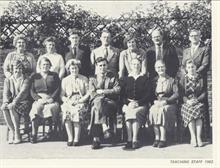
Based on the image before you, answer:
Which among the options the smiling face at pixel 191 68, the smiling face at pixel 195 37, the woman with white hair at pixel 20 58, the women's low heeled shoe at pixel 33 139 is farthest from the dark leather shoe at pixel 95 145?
the smiling face at pixel 195 37

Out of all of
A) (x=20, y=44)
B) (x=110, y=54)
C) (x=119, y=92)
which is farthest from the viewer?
(x=20, y=44)

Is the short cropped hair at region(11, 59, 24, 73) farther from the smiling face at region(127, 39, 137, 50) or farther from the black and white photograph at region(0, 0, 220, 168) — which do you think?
the smiling face at region(127, 39, 137, 50)

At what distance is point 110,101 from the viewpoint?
5812 millimetres

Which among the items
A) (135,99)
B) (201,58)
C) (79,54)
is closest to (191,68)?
(201,58)

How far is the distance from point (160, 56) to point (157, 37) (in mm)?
214

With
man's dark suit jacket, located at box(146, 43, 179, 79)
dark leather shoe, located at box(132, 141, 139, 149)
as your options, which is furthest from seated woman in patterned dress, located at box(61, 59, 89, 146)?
man's dark suit jacket, located at box(146, 43, 179, 79)

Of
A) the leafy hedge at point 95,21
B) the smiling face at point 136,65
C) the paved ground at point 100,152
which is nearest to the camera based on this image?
the paved ground at point 100,152

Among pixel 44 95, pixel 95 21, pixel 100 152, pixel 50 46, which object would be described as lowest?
pixel 100 152

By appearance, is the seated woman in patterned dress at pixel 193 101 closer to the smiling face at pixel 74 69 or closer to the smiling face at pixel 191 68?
the smiling face at pixel 191 68

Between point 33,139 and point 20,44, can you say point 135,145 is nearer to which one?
point 33,139

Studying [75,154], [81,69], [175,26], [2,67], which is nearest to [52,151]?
[75,154]

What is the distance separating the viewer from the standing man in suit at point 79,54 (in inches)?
240

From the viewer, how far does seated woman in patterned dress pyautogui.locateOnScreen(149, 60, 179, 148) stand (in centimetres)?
577

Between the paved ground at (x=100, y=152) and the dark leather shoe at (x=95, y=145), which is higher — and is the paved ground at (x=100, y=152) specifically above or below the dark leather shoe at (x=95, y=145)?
below
